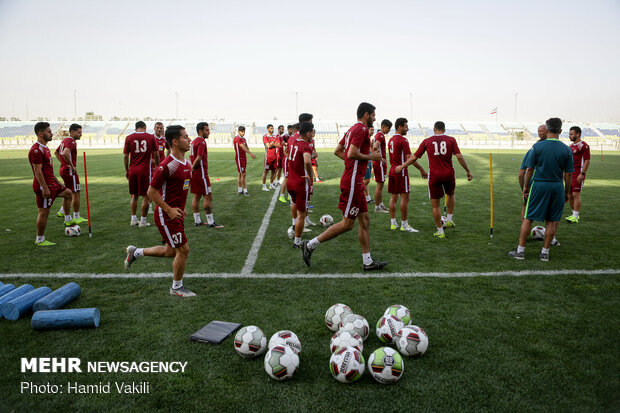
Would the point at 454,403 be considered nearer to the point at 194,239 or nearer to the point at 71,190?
the point at 194,239

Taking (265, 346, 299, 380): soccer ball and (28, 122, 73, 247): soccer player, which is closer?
(265, 346, 299, 380): soccer ball

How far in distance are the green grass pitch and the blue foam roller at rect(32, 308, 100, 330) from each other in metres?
0.09

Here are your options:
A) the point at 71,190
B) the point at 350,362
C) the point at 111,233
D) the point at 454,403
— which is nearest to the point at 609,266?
the point at 454,403

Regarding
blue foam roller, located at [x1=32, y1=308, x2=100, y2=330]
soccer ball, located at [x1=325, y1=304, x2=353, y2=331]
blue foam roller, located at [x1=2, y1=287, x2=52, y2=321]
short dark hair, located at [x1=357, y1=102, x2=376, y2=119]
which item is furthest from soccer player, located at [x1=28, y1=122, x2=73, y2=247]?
soccer ball, located at [x1=325, y1=304, x2=353, y2=331]

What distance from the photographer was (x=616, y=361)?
346 cm

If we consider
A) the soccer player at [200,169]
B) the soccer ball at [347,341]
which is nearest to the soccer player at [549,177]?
the soccer ball at [347,341]

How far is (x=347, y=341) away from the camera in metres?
3.46

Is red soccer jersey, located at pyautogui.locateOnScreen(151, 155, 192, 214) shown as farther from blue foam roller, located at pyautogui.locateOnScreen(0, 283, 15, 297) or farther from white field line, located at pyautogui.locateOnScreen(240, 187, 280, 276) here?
blue foam roller, located at pyautogui.locateOnScreen(0, 283, 15, 297)

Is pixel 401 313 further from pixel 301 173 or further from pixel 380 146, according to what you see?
pixel 380 146

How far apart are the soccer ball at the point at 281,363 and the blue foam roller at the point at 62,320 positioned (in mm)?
2003

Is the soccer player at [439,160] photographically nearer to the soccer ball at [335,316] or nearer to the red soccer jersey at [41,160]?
the soccer ball at [335,316]

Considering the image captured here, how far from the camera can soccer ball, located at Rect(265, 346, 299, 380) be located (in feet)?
10.6

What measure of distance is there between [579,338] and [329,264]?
3.33 m

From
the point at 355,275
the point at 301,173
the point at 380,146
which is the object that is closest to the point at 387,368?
the point at 355,275
